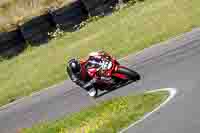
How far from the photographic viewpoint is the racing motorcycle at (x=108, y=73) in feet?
55.8

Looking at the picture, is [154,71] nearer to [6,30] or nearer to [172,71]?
[172,71]

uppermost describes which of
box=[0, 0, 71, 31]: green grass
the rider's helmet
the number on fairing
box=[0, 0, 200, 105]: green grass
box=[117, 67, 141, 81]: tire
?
the rider's helmet

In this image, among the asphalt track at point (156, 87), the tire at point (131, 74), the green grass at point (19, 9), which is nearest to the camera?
the asphalt track at point (156, 87)

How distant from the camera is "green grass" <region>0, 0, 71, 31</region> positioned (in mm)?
32312

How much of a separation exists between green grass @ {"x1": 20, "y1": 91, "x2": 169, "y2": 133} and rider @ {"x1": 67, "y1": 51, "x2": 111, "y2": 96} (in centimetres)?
227

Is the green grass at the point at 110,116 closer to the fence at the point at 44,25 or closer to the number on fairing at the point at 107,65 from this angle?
the number on fairing at the point at 107,65

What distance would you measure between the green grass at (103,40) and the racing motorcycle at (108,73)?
488cm

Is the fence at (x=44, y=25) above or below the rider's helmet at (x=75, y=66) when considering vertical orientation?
below

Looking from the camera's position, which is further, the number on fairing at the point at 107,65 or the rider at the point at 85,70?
the rider at the point at 85,70

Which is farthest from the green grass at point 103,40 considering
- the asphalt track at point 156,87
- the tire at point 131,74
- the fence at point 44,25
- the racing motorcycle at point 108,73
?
the tire at point 131,74

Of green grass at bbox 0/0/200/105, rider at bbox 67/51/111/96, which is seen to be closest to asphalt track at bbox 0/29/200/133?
rider at bbox 67/51/111/96

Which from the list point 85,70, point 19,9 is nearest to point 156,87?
point 85,70

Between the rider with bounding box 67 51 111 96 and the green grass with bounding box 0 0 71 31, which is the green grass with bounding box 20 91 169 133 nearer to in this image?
the rider with bounding box 67 51 111 96

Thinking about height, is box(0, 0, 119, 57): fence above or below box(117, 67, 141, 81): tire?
below
